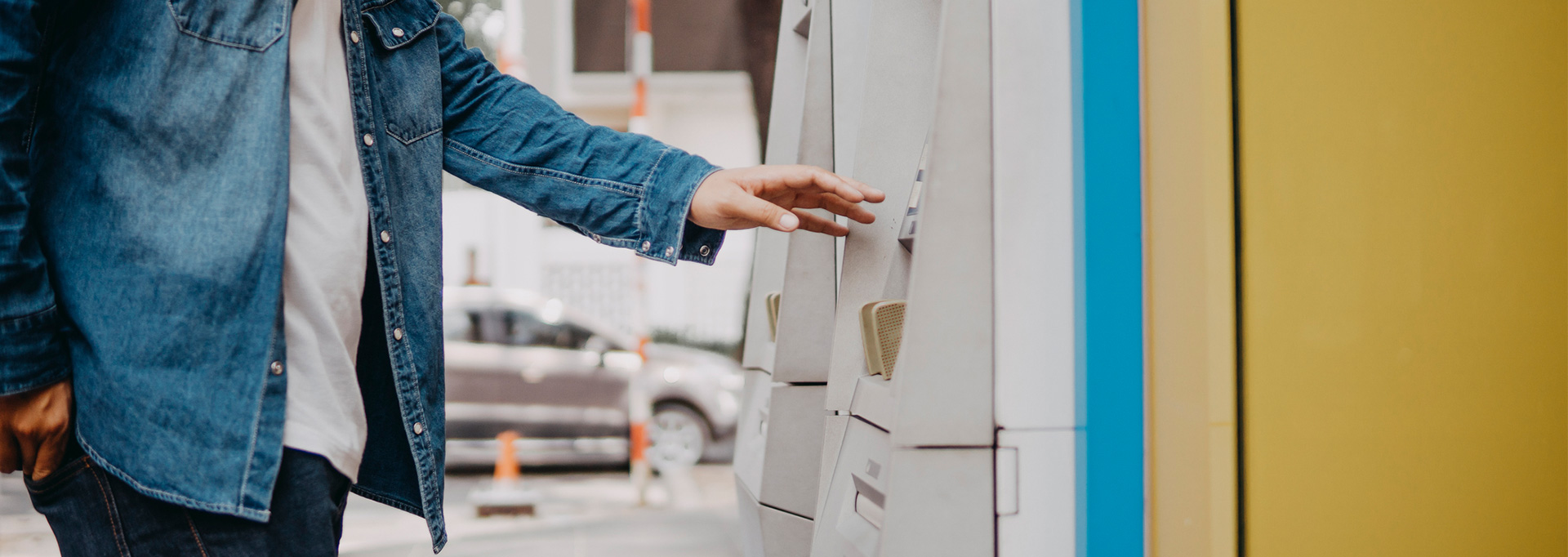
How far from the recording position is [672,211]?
1.37 m

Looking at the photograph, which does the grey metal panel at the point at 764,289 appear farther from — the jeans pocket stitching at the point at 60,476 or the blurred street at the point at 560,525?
the blurred street at the point at 560,525

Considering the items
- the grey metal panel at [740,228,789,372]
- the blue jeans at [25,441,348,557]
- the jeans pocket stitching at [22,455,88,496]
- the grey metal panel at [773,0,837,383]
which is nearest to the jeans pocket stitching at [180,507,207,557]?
the blue jeans at [25,441,348,557]

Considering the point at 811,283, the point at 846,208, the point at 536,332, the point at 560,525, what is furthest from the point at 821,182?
the point at 536,332

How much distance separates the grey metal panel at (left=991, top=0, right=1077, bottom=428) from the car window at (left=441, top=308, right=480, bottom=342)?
5.69m

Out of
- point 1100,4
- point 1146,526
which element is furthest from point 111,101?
point 1146,526

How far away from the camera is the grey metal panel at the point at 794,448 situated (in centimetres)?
179

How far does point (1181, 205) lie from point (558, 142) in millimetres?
825

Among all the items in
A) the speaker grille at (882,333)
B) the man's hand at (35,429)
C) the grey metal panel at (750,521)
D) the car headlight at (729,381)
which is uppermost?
the speaker grille at (882,333)

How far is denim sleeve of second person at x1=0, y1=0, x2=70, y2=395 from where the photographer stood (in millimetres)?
882

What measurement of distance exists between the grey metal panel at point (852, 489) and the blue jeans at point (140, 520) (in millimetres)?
623

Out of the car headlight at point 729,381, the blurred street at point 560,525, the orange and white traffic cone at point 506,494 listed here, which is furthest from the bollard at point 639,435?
the car headlight at point 729,381

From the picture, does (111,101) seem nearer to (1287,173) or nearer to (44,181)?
Result: (44,181)

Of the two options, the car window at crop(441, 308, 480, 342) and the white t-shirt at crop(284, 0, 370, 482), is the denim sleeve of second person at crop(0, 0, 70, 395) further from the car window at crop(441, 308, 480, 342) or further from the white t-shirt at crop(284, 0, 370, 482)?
the car window at crop(441, 308, 480, 342)

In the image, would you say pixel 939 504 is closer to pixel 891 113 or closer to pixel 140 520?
pixel 891 113
